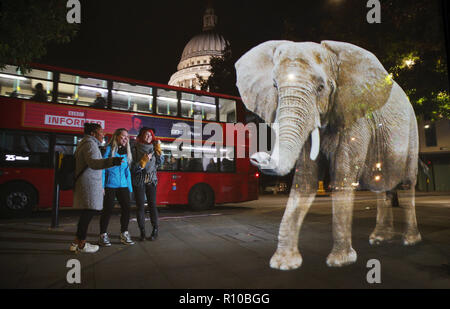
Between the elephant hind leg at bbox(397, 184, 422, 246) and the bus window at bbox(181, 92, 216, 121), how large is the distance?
584cm

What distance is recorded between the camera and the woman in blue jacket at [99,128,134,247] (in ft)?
13.3

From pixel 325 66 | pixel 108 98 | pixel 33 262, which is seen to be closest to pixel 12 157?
pixel 108 98

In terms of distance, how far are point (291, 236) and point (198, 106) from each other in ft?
23.6

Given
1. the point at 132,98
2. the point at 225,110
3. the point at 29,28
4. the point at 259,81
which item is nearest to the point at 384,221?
the point at 259,81

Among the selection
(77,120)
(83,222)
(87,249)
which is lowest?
(87,249)

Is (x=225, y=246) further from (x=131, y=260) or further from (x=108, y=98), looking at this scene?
(x=108, y=98)

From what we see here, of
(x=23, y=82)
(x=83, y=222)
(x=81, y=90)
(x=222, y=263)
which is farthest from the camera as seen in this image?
(x=81, y=90)

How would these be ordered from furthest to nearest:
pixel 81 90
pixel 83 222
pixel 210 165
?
pixel 210 165 → pixel 81 90 → pixel 83 222

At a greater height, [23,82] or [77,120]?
[23,82]

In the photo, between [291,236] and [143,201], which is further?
[143,201]

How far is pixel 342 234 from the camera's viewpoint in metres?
2.67

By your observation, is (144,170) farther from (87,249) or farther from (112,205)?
(87,249)

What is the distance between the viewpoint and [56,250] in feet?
12.5
